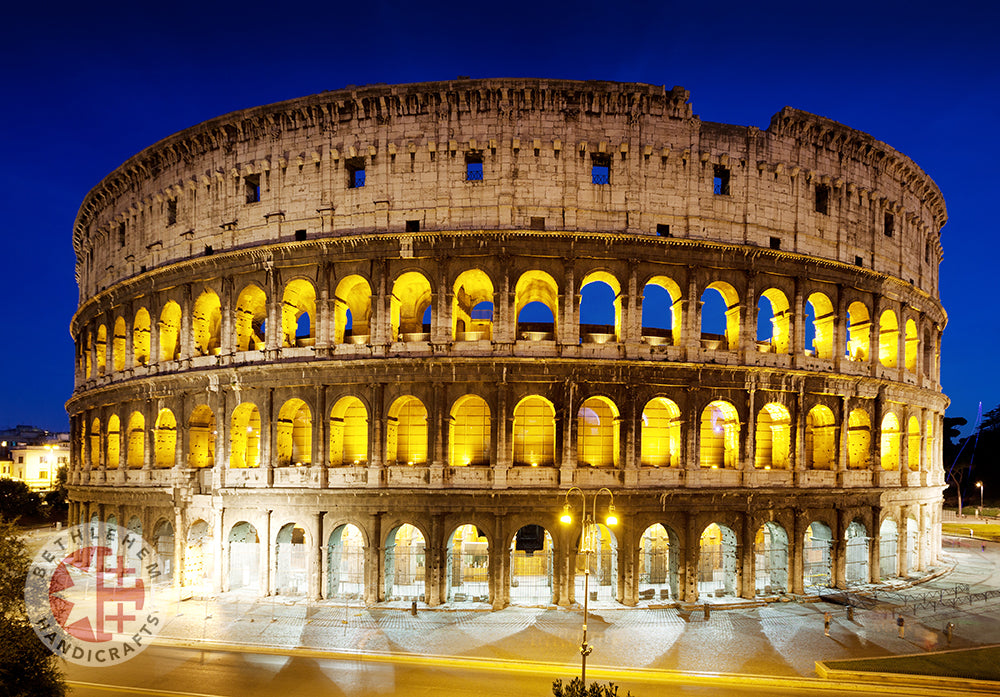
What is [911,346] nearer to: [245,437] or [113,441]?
[245,437]

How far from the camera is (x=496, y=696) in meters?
14.4

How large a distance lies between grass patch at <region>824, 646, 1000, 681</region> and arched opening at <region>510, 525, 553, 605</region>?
956cm

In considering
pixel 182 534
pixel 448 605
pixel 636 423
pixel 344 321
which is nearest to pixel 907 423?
pixel 636 423

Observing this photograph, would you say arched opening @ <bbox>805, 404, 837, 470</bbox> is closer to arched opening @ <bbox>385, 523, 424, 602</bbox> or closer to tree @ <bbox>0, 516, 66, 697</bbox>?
arched opening @ <bbox>385, 523, 424, 602</bbox>

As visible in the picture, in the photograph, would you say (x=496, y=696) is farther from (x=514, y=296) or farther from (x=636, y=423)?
(x=514, y=296)

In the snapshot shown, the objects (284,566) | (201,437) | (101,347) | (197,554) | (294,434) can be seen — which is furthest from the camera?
(101,347)

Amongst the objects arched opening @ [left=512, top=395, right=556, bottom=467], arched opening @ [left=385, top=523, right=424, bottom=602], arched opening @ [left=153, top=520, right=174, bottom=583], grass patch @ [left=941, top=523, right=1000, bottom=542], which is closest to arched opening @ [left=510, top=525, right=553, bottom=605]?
arched opening @ [left=512, top=395, right=556, bottom=467]

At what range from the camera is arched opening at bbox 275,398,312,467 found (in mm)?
24527

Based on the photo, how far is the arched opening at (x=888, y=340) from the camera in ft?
90.7

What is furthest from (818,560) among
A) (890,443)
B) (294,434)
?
(294,434)

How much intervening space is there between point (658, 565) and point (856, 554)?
9234 mm

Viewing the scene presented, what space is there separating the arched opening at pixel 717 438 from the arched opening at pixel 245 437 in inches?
725

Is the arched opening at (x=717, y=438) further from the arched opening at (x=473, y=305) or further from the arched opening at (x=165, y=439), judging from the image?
the arched opening at (x=165, y=439)

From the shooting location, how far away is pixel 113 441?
29922 millimetres
